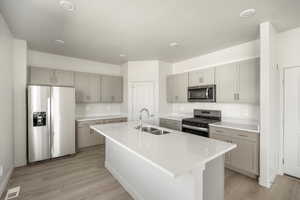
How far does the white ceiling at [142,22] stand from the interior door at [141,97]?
1397 millimetres

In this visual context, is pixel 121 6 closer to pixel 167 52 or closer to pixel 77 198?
pixel 167 52

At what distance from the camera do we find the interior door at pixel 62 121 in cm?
324

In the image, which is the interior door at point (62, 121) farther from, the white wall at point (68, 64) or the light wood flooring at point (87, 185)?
the white wall at point (68, 64)

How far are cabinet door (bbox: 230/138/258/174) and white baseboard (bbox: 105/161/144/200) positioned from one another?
6.41 ft

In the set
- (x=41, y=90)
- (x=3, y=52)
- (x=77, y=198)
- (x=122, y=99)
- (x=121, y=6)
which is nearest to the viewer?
(x=121, y=6)

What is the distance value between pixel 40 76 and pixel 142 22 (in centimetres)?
301

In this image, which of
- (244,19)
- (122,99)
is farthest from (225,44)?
(122,99)

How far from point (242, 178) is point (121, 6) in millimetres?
3447

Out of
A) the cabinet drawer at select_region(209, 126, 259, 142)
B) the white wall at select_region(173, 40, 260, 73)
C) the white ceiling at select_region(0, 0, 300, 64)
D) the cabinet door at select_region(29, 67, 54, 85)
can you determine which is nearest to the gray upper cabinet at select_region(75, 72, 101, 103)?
the cabinet door at select_region(29, 67, 54, 85)

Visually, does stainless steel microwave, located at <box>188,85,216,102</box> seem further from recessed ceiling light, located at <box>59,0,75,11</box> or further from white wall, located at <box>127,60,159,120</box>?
recessed ceiling light, located at <box>59,0,75,11</box>

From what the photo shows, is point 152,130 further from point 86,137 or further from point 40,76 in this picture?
point 40,76

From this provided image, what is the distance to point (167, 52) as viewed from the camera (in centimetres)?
375

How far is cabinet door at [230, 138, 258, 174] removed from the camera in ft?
8.02

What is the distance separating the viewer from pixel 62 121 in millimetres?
3361
